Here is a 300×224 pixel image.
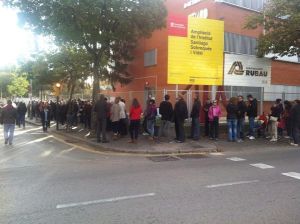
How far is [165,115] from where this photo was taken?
16.1 metres

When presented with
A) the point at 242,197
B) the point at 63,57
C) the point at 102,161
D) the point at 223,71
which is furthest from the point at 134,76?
the point at 242,197

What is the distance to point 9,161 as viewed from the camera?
11.5 metres

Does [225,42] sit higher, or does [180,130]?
[225,42]

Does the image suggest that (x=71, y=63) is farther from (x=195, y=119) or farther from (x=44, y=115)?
(x=195, y=119)

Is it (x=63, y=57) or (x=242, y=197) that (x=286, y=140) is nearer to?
(x=242, y=197)

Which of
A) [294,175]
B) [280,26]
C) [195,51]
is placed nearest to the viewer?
[294,175]

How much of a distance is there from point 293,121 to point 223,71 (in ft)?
16.4

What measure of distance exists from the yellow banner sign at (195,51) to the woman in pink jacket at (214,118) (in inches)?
97.4

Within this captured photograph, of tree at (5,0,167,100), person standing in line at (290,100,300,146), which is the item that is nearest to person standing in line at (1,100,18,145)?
tree at (5,0,167,100)

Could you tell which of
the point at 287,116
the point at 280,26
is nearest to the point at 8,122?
the point at 287,116

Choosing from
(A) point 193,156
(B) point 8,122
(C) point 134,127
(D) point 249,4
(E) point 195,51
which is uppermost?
(D) point 249,4

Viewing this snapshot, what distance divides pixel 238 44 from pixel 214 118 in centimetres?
1149

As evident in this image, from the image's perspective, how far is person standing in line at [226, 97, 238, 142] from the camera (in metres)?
16.2

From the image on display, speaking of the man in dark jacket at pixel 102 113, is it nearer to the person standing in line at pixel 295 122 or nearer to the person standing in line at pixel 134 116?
the person standing in line at pixel 134 116
